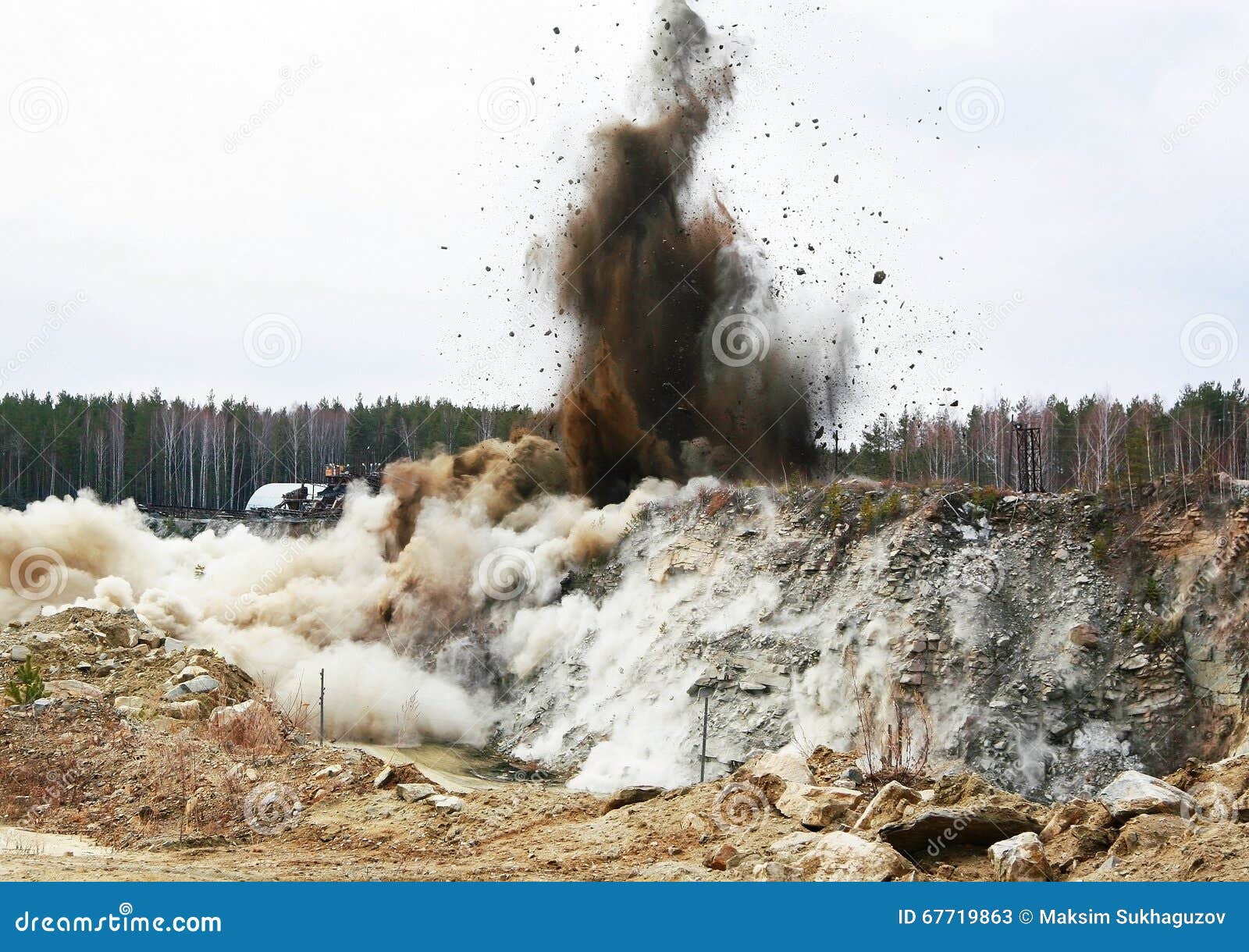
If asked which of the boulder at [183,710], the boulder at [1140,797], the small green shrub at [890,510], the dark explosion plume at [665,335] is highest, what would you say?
the dark explosion plume at [665,335]

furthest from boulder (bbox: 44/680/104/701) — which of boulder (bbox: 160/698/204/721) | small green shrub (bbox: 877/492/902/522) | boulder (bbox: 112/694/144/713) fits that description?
small green shrub (bbox: 877/492/902/522)

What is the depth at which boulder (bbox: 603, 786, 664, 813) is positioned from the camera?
14.9 m

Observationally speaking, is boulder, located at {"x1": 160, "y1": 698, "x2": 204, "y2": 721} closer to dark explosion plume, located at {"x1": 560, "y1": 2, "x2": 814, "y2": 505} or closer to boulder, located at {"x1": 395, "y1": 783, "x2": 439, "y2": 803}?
boulder, located at {"x1": 395, "y1": 783, "x2": 439, "y2": 803}

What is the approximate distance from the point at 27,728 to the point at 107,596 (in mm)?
20568

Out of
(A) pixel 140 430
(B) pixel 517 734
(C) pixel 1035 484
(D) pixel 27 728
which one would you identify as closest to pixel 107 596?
(B) pixel 517 734

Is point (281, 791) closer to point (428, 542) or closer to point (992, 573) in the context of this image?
point (992, 573)

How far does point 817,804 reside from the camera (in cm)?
1290

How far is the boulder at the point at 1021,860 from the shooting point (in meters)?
10.7

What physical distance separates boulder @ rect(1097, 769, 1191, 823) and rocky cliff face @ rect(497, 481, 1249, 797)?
793 cm

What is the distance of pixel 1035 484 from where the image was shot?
32062mm

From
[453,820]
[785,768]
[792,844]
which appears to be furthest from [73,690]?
[792,844]

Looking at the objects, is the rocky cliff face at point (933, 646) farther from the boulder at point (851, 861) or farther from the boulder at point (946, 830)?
the boulder at point (851, 861)

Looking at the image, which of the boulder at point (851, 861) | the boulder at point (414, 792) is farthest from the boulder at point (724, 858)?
the boulder at point (414, 792)

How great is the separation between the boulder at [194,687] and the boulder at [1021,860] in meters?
16.4
